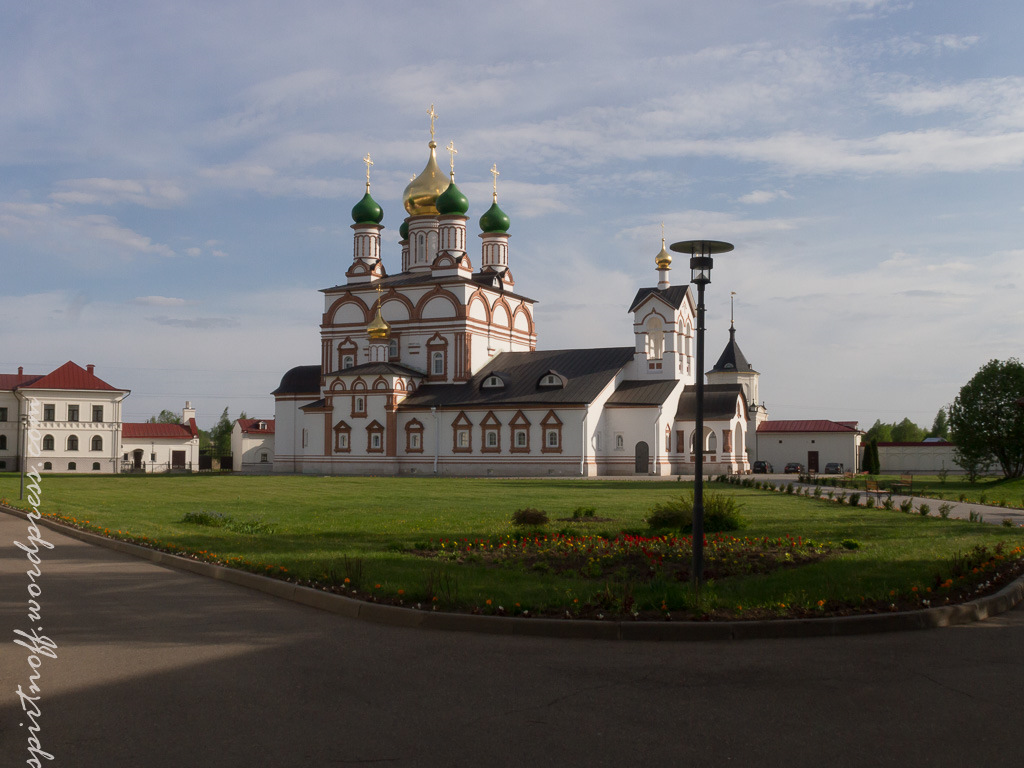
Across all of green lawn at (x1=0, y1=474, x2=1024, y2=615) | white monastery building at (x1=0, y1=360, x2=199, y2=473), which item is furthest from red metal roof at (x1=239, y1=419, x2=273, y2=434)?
green lawn at (x1=0, y1=474, x2=1024, y2=615)

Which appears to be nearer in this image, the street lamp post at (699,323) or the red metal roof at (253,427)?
the street lamp post at (699,323)

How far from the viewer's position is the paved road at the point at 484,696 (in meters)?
5.45

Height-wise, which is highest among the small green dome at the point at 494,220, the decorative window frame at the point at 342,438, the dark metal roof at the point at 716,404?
the small green dome at the point at 494,220

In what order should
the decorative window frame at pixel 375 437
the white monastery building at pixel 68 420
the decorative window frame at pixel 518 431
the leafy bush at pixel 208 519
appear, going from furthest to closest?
the white monastery building at pixel 68 420 → the decorative window frame at pixel 375 437 → the decorative window frame at pixel 518 431 → the leafy bush at pixel 208 519

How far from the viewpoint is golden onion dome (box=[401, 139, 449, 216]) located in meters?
60.1

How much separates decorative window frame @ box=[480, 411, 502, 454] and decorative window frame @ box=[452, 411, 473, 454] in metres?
0.72

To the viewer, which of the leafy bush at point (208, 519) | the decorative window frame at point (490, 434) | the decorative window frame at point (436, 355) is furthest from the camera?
the decorative window frame at point (436, 355)

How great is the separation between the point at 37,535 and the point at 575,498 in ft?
48.2

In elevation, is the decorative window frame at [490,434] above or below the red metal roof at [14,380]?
below

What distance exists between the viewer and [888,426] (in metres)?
133

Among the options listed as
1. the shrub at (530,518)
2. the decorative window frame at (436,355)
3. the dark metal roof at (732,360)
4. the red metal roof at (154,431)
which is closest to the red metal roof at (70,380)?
the red metal roof at (154,431)

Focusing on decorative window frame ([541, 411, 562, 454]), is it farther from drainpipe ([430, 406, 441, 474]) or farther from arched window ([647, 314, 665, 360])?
arched window ([647, 314, 665, 360])

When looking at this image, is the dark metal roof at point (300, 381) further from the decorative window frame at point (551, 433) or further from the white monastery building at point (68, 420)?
the decorative window frame at point (551, 433)

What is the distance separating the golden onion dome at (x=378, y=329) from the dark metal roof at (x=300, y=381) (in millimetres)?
6591
